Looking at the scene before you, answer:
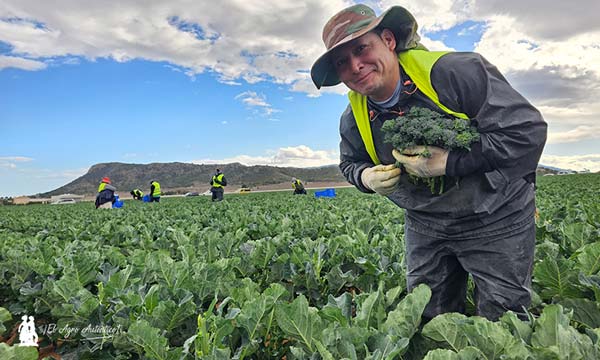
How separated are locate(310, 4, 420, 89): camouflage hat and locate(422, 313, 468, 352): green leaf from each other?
54.0 inches

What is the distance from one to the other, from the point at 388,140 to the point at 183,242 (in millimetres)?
3505

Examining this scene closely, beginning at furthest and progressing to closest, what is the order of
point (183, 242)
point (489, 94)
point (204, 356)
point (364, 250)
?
point (183, 242) < point (364, 250) < point (489, 94) < point (204, 356)

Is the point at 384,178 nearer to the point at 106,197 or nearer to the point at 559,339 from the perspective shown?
the point at 559,339

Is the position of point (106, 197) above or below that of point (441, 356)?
above

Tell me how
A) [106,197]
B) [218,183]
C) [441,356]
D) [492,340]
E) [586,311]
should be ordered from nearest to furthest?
[441,356], [492,340], [586,311], [106,197], [218,183]

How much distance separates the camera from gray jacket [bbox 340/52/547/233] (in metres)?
1.94

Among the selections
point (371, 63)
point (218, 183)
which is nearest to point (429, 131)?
point (371, 63)

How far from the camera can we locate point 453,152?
6.53 feet

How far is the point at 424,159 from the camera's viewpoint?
1.99 metres

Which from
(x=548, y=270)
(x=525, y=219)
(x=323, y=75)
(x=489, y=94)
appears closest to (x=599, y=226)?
(x=548, y=270)

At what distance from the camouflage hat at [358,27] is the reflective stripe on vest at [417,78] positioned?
0.10m

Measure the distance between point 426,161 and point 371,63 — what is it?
0.59 m

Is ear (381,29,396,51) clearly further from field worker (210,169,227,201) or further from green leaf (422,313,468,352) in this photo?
field worker (210,169,227,201)

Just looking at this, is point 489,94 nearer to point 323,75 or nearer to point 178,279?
point 323,75
